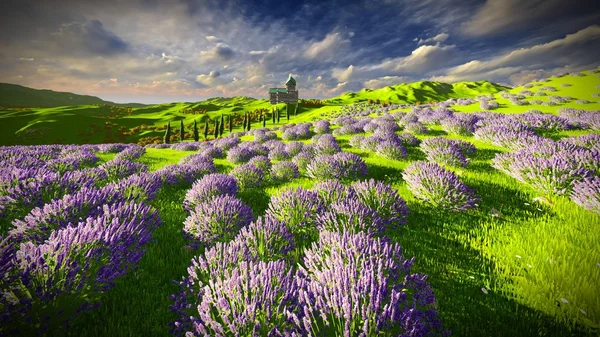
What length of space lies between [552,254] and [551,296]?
76cm

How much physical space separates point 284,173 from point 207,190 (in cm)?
249

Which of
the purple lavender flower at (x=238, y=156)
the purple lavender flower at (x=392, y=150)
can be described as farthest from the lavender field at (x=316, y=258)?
the purple lavender flower at (x=238, y=156)

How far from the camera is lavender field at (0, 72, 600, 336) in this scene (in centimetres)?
164

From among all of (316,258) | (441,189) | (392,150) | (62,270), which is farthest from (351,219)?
(392,150)

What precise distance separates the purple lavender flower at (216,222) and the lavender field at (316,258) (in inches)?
0.7

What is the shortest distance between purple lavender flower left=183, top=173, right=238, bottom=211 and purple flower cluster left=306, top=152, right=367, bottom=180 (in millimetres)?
2161

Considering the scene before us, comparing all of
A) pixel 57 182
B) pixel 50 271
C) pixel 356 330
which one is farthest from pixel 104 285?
pixel 57 182

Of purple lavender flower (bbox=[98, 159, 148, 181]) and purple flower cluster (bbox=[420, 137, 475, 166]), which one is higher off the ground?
purple flower cluster (bbox=[420, 137, 475, 166])

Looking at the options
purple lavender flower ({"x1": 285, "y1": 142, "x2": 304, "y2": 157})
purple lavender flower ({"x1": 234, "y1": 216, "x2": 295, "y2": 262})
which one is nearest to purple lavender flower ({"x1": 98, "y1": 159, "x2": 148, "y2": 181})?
purple lavender flower ({"x1": 285, "y1": 142, "x2": 304, "y2": 157})

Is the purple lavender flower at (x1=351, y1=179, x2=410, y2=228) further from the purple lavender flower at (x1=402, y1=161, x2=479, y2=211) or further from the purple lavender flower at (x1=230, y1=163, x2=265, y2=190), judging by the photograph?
the purple lavender flower at (x1=230, y1=163, x2=265, y2=190)

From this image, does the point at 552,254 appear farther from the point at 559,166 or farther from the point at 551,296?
the point at 559,166

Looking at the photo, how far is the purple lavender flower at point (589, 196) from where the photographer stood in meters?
3.26

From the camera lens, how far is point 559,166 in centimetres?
401

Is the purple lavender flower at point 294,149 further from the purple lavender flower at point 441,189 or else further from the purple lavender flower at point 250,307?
the purple lavender flower at point 250,307
